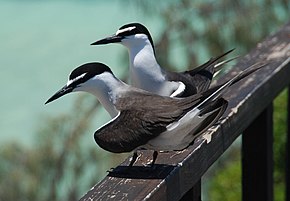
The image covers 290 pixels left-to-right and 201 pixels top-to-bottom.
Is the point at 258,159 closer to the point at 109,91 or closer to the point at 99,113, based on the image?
the point at 109,91

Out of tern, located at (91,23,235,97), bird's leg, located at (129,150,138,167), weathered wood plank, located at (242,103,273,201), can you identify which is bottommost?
weathered wood plank, located at (242,103,273,201)

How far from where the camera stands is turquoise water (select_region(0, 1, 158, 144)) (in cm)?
1175

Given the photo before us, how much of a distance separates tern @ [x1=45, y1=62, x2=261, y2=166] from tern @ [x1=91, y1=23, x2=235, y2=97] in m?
0.09

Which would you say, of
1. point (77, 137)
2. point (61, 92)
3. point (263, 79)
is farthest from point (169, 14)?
point (61, 92)

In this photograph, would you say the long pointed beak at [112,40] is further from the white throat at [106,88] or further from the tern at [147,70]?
the white throat at [106,88]

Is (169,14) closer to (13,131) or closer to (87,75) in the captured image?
Answer: (13,131)

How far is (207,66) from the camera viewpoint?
152cm

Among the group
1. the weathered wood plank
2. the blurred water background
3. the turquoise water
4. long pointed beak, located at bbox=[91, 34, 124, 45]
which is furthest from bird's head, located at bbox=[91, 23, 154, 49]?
the turquoise water

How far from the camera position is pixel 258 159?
1790 millimetres

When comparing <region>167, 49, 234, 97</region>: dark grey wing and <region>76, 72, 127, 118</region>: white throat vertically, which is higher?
<region>76, 72, 127, 118</region>: white throat

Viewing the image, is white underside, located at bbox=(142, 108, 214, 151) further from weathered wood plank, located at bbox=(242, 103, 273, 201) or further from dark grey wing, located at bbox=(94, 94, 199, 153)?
→ weathered wood plank, located at bbox=(242, 103, 273, 201)

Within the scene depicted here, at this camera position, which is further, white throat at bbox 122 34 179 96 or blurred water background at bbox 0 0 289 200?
blurred water background at bbox 0 0 289 200

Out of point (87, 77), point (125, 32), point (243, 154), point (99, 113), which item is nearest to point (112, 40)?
point (125, 32)

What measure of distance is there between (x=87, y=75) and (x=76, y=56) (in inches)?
483
